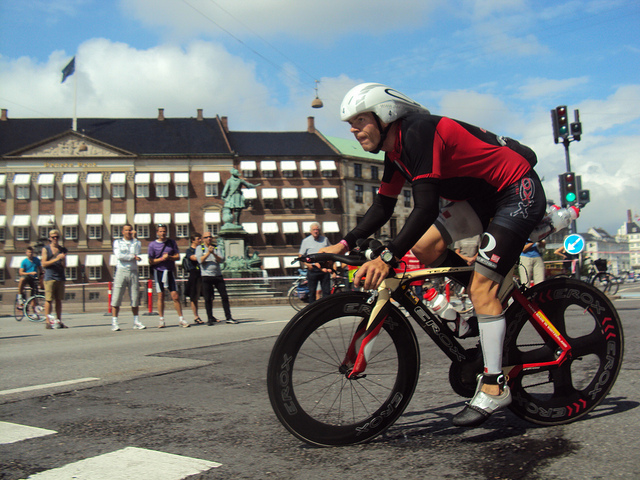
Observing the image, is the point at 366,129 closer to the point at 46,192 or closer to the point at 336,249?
the point at 336,249

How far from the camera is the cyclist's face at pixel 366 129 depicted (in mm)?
2889

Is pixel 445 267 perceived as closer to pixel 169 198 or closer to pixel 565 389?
pixel 565 389

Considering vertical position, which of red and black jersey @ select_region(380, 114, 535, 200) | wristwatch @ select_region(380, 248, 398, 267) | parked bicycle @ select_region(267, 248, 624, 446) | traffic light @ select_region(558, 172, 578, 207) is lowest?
parked bicycle @ select_region(267, 248, 624, 446)

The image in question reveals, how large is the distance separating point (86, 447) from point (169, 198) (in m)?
59.7

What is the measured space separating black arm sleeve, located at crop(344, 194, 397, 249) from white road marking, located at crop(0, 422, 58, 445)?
1.83 meters

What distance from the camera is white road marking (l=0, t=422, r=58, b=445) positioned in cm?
289

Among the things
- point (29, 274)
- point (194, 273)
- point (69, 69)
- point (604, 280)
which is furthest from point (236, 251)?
point (69, 69)

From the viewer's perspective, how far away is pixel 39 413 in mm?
3514

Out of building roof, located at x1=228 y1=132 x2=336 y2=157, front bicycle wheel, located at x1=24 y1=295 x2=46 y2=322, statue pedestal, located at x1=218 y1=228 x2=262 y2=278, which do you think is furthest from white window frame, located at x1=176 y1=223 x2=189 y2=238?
front bicycle wheel, located at x1=24 y1=295 x2=46 y2=322

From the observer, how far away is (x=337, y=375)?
2854 millimetres

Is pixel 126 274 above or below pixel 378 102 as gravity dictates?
below

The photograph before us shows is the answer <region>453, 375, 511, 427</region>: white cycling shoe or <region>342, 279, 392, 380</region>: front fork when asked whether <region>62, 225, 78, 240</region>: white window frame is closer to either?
<region>342, 279, 392, 380</region>: front fork

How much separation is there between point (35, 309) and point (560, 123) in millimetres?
14584

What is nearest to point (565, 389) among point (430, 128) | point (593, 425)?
point (593, 425)
